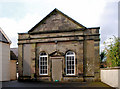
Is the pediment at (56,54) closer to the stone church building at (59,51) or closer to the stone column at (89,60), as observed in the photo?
the stone church building at (59,51)

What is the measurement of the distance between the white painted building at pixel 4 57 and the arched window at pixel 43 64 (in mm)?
4466

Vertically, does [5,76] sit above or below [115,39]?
below

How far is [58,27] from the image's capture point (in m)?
16.0

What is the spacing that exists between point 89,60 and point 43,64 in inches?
202

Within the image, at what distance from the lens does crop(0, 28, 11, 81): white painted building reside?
16.6m

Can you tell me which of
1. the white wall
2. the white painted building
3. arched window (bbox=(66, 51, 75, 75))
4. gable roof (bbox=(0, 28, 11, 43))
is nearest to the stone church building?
arched window (bbox=(66, 51, 75, 75))

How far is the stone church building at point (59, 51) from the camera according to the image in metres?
15.0

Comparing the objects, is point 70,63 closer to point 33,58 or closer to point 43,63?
point 43,63

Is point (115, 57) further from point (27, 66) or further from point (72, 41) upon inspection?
point (27, 66)

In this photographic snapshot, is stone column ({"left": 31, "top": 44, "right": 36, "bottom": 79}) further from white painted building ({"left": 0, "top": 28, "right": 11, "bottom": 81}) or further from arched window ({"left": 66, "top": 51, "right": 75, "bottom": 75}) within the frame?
arched window ({"left": 66, "top": 51, "right": 75, "bottom": 75})

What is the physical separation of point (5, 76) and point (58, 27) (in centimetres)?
864

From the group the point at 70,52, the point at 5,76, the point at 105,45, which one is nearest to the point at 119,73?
the point at 70,52

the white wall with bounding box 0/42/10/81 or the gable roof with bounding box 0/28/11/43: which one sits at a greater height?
the gable roof with bounding box 0/28/11/43

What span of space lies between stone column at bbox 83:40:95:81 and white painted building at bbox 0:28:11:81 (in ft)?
30.9
